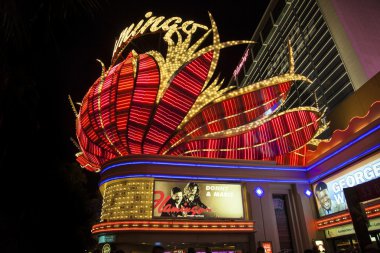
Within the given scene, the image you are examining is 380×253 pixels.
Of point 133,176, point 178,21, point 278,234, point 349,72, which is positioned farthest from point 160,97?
point 349,72

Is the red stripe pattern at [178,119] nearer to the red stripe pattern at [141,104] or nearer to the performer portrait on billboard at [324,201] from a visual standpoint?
the red stripe pattern at [141,104]

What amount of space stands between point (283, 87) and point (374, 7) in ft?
145

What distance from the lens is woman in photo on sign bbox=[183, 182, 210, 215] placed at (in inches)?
718

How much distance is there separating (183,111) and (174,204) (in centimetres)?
635

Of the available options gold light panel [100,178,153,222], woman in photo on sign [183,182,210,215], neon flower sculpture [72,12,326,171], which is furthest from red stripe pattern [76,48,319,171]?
woman in photo on sign [183,182,210,215]

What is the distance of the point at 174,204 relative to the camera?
18.0m

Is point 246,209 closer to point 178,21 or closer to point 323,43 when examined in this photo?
point 178,21

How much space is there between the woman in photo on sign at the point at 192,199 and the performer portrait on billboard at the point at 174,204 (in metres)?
0.30

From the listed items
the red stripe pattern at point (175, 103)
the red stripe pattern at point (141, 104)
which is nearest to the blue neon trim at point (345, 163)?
the red stripe pattern at point (175, 103)

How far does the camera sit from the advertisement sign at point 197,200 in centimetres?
1788

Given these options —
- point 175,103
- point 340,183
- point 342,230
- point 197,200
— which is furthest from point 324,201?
point 175,103

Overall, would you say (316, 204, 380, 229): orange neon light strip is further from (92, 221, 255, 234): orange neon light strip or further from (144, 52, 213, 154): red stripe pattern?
(144, 52, 213, 154): red stripe pattern

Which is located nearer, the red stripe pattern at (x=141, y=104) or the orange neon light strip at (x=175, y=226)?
the orange neon light strip at (x=175, y=226)

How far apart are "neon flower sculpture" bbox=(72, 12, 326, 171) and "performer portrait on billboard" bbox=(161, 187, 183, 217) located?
384 cm
